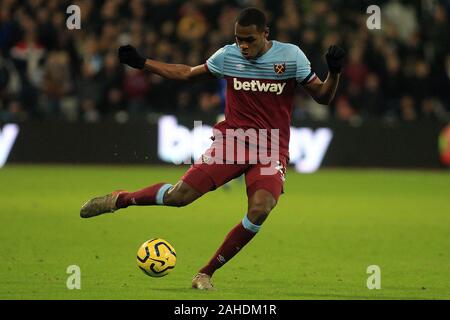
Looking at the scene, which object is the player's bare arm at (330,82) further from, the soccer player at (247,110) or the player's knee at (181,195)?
the player's knee at (181,195)

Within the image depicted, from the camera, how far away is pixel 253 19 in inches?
338

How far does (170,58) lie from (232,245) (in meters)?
12.9

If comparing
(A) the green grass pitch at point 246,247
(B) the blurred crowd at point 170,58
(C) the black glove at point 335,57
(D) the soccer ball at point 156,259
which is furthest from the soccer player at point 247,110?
(B) the blurred crowd at point 170,58

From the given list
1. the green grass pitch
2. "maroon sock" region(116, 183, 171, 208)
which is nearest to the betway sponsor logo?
"maroon sock" region(116, 183, 171, 208)

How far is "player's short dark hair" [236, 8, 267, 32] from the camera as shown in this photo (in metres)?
8.57

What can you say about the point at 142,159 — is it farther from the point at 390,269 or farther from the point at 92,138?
the point at 390,269

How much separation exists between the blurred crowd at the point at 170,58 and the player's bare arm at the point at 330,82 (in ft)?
39.2

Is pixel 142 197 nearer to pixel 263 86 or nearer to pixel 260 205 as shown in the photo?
pixel 260 205

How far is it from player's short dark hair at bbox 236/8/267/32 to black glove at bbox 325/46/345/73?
0.62 m

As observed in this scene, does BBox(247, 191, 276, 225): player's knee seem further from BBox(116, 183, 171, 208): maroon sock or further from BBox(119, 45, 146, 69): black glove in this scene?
BBox(119, 45, 146, 69): black glove

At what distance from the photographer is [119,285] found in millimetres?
8852

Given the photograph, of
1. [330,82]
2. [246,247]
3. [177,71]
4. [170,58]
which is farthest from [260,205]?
[170,58]

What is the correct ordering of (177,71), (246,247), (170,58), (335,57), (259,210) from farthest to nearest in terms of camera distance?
(170,58) < (246,247) < (177,71) < (259,210) < (335,57)

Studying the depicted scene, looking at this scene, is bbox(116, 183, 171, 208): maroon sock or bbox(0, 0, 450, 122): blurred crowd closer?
bbox(116, 183, 171, 208): maroon sock
